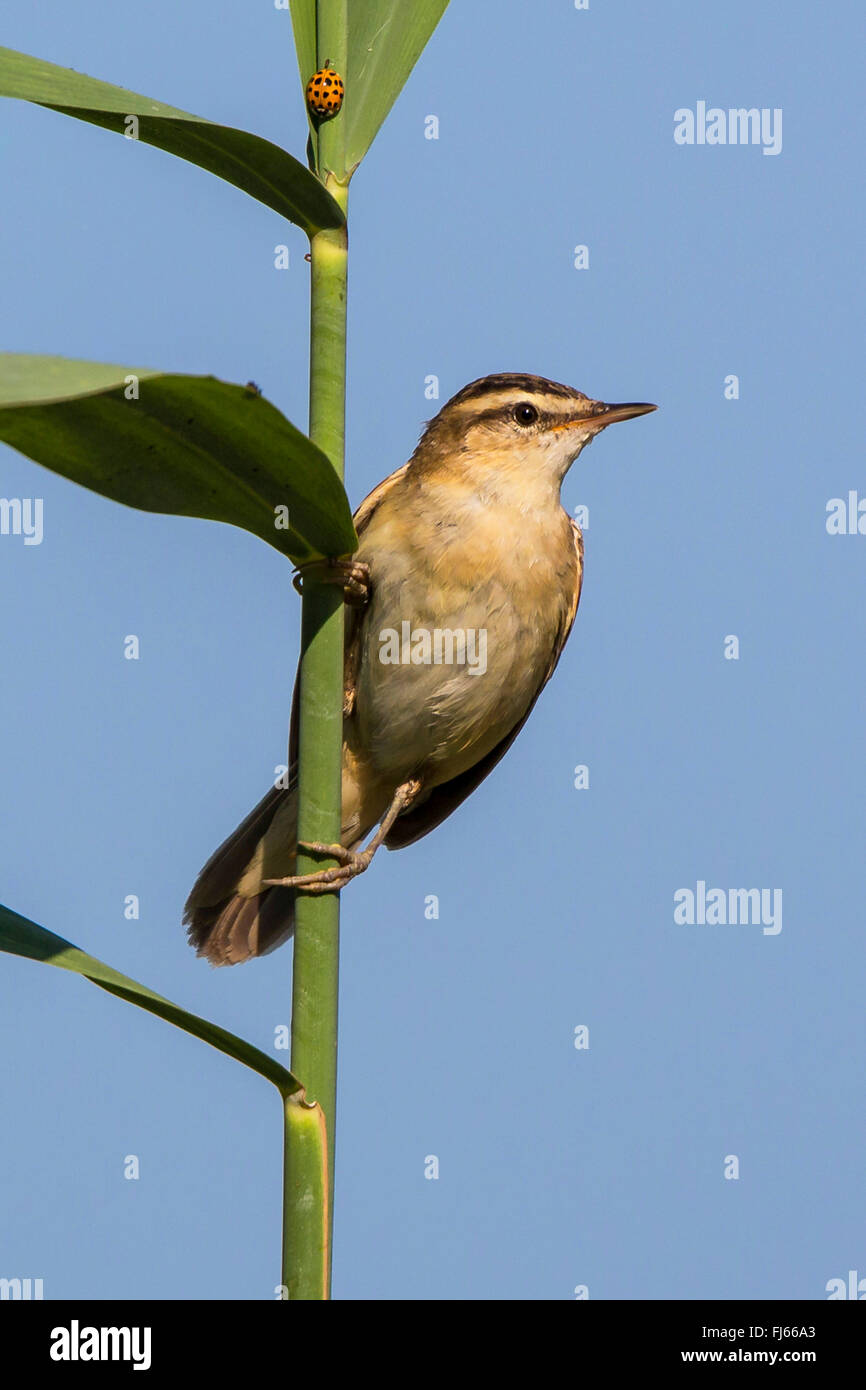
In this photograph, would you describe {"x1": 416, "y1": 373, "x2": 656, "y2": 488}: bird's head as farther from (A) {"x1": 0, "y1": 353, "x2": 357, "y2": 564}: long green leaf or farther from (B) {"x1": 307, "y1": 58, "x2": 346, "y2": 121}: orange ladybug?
(A) {"x1": 0, "y1": 353, "x2": 357, "y2": 564}: long green leaf

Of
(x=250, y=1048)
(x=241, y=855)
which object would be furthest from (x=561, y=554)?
(x=250, y=1048)

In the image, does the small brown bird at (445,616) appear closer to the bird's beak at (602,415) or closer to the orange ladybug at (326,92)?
the bird's beak at (602,415)

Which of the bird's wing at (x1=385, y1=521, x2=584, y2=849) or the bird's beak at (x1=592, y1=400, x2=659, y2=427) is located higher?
the bird's beak at (x1=592, y1=400, x2=659, y2=427)

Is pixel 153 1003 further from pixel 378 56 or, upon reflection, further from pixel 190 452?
pixel 378 56

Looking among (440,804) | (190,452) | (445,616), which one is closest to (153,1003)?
(190,452)

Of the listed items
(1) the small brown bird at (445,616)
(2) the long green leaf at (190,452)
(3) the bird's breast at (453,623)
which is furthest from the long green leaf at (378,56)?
(3) the bird's breast at (453,623)

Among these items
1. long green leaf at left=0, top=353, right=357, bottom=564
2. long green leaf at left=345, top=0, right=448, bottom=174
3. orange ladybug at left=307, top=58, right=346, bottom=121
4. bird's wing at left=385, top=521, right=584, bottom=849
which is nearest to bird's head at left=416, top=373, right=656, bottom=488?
bird's wing at left=385, top=521, right=584, bottom=849
